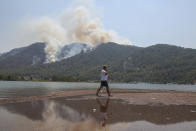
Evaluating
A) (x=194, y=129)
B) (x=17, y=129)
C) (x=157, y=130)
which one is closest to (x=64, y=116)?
(x=17, y=129)

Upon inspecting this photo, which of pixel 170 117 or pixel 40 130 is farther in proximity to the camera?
pixel 170 117

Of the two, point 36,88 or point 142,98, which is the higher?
point 142,98

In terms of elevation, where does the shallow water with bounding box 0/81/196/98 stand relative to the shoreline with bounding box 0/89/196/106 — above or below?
below

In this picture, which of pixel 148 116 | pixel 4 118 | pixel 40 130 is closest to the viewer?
pixel 40 130

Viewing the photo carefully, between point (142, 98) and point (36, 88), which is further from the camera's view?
point (36, 88)

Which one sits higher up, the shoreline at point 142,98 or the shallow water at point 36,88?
the shoreline at point 142,98

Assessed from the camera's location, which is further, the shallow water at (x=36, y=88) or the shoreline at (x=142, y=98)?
the shallow water at (x=36, y=88)

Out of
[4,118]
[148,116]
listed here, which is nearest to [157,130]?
[148,116]

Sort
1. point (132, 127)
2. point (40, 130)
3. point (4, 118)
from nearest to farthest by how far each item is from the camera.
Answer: point (40, 130), point (132, 127), point (4, 118)

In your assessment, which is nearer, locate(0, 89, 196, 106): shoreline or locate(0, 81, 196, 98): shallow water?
locate(0, 89, 196, 106): shoreline

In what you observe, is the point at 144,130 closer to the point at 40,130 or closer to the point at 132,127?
the point at 132,127

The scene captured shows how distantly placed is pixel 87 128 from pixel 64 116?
8.00ft

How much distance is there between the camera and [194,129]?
7.44 m

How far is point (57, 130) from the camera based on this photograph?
23.5ft
